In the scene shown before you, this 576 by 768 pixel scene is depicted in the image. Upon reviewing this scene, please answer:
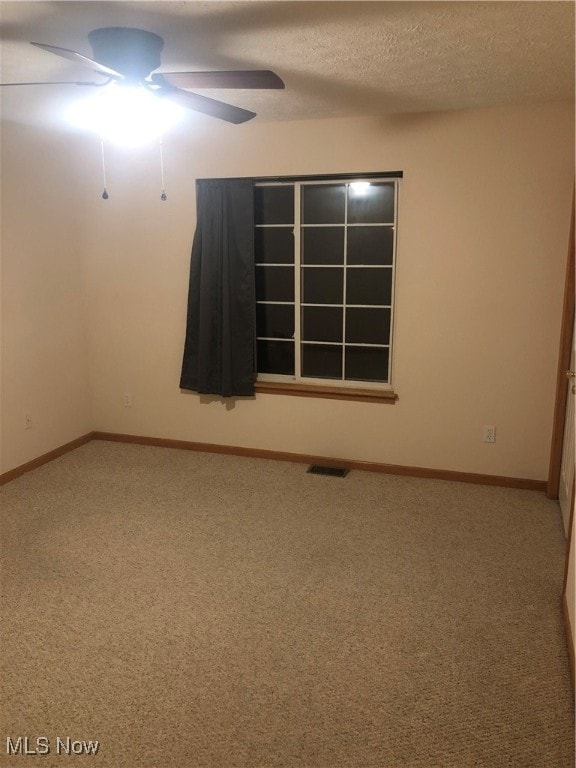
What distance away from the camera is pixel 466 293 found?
12.1 feet

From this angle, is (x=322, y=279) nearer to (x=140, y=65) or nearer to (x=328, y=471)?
(x=328, y=471)

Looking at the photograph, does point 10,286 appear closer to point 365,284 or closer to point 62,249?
point 62,249

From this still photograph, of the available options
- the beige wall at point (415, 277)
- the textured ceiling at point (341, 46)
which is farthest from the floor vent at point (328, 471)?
the textured ceiling at point (341, 46)

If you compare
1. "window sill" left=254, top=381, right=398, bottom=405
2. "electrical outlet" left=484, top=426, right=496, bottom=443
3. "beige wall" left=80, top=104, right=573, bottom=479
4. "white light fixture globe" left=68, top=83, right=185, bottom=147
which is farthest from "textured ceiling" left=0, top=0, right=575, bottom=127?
"electrical outlet" left=484, top=426, right=496, bottom=443

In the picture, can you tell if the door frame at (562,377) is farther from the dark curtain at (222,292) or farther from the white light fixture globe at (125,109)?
the white light fixture globe at (125,109)

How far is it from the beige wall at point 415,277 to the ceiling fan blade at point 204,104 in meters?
1.28

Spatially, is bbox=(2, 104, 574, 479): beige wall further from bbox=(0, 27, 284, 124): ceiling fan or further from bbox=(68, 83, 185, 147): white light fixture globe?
bbox=(0, 27, 284, 124): ceiling fan

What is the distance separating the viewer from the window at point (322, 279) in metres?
3.97

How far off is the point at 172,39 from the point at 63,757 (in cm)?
274

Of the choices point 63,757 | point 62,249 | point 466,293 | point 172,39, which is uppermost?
point 172,39

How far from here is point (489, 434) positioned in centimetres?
384

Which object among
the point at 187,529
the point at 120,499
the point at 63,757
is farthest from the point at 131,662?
the point at 120,499

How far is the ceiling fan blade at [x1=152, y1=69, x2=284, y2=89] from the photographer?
2.03 m

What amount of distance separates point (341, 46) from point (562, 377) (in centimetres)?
233
